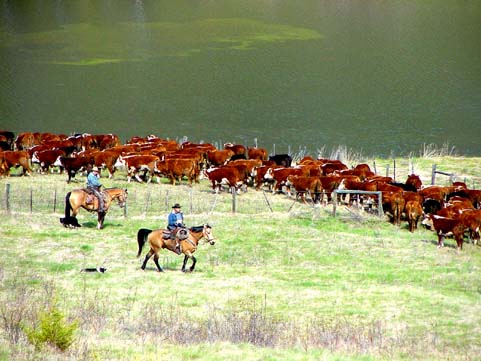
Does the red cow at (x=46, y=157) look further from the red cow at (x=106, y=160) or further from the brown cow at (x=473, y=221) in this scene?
the brown cow at (x=473, y=221)

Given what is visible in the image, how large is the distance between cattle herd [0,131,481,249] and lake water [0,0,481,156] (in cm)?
1129

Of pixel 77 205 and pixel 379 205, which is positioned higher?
pixel 379 205

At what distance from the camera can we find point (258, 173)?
2975cm

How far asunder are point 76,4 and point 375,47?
44030 millimetres

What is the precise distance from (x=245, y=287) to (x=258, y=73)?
44.6m

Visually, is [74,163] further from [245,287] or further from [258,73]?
[258,73]

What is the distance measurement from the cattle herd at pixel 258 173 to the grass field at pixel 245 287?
2.94 feet

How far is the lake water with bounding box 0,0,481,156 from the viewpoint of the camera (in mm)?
47844

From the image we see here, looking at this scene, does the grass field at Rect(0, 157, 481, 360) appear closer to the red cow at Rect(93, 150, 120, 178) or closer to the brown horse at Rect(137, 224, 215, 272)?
the brown horse at Rect(137, 224, 215, 272)

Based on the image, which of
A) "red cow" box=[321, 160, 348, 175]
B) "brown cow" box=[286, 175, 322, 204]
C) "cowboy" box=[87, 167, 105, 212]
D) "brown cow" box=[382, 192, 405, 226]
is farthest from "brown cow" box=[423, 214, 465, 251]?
"cowboy" box=[87, 167, 105, 212]

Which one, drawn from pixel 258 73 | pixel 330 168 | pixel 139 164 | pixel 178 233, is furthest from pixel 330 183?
pixel 258 73

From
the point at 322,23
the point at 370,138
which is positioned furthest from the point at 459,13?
the point at 370,138

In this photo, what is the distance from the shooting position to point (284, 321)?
622 inches

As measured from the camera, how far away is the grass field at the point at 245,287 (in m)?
13.8
